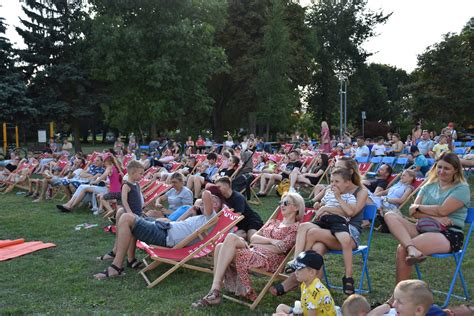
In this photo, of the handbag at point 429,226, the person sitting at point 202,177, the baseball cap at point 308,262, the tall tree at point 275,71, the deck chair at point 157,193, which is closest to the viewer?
the baseball cap at point 308,262

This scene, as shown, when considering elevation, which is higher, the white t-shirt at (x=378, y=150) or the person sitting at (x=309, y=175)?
the white t-shirt at (x=378, y=150)

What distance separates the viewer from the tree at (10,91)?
2334 centimetres

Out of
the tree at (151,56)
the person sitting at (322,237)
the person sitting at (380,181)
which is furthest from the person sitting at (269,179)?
the tree at (151,56)

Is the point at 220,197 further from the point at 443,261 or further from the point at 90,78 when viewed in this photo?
the point at 90,78

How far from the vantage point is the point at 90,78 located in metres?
26.1

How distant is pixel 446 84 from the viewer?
3017cm

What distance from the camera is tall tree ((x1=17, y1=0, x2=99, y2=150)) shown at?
25.0m

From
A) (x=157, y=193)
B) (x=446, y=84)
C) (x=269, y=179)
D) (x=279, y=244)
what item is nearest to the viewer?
(x=279, y=244)

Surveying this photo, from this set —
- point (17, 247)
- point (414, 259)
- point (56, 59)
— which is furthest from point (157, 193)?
point (56, 59)

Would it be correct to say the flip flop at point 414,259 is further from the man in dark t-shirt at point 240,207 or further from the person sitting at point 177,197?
the person sitting at point 177,197

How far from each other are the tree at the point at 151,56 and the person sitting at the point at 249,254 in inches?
811

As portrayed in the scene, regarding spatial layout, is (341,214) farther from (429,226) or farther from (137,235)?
(137,235)

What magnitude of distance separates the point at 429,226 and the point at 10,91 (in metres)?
23.2

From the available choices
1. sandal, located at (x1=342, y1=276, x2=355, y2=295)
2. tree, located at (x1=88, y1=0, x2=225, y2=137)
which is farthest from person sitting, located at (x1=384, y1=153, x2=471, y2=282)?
tree, located at (x1=88, y1=0, x2=225, y2=137)
